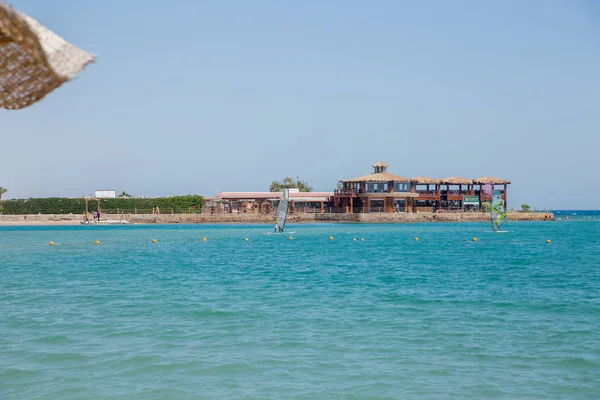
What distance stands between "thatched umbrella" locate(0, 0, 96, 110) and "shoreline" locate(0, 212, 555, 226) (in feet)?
247

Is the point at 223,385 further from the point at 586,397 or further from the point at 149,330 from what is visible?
the point at 586,397

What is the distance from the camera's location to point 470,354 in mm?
10586

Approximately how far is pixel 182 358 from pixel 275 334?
7.44ft

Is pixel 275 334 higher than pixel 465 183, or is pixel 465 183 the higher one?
pixel 465 183

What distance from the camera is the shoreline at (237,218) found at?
7850cm

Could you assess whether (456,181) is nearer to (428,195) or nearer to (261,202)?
(428,195)

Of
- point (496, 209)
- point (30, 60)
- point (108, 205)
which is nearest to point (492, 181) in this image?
point (496, 209)

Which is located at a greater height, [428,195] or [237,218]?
[428,195]

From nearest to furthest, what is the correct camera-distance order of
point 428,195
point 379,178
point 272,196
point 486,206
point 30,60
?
point 30,60 < point 379,178 < point 486,206 < point 428,195 < point 272,196

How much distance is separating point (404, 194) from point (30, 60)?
77831 mm

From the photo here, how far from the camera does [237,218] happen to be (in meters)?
80.7

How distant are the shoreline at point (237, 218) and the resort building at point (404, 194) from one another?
4.99 ft

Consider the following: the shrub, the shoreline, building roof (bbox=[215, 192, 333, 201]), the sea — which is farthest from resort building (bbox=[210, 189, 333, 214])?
the sea

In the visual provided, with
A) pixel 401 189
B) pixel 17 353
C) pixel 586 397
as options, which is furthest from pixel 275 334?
pixel 401 189
